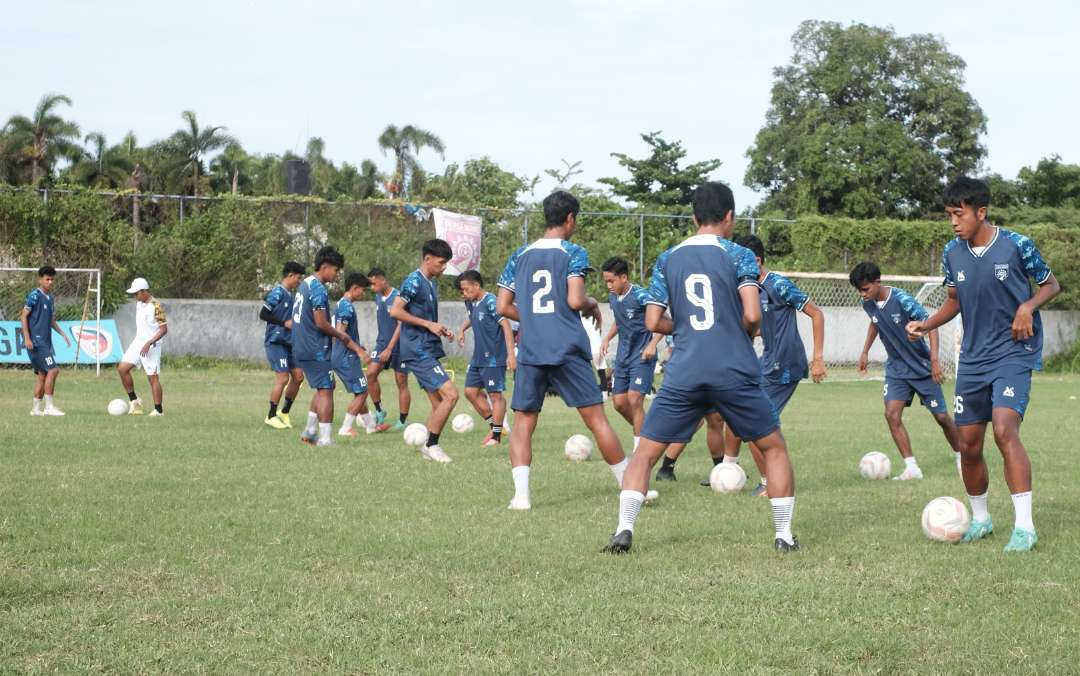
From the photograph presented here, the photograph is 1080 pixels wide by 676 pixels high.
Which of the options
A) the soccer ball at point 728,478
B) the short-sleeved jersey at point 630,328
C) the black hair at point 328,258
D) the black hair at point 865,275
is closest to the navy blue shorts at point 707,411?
the soccer ball at point 728,478

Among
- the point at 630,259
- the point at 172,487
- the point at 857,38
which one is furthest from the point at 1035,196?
the point at 172,487

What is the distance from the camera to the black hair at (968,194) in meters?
7.48

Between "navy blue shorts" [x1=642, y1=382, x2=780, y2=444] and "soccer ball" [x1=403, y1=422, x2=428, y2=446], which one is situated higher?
"navy blue shorts" [x1=642, y1=382, x2=780, y2=444]

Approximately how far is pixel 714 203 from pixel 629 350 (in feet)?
16.2

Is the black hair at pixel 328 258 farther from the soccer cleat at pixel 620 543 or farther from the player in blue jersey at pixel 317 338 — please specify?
the soccer cleat at pixel 620 543

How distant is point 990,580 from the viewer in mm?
6441

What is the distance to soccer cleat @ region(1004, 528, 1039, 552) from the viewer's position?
7348 mm

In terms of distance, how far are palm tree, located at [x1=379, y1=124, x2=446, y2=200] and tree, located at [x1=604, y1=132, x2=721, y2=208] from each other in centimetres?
1637

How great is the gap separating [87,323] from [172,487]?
1899 cm

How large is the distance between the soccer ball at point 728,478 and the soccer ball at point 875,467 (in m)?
1.51

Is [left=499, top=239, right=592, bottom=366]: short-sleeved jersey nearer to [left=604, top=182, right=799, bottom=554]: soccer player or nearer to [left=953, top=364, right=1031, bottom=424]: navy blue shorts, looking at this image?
[left=604, top=182, right=799, bottom=554]: soccer player

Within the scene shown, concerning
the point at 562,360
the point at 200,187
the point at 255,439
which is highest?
the point at 200,187

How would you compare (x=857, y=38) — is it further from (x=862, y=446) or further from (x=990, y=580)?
(x=990, y=580)

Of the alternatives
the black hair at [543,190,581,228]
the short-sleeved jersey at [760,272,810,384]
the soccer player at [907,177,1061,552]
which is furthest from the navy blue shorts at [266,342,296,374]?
the soccer player at [907,177,1061,552]
